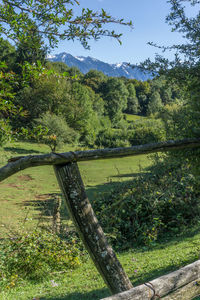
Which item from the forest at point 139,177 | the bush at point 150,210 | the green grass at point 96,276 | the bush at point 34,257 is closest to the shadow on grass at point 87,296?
the green grass at point 96,276

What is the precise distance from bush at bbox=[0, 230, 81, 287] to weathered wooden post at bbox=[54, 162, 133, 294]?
3.47m

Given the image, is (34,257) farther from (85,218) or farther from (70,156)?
(70,156)

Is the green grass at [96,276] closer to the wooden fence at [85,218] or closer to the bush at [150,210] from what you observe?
the bush at [150,210]

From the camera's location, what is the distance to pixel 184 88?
445 centimetres

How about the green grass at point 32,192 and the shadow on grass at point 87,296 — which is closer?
the shadow on grass at point 87,296

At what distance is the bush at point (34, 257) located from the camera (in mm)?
5207

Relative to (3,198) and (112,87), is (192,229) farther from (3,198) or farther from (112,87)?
(112,87)

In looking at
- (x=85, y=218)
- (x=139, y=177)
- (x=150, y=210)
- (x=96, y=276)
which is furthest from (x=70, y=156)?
(x=139, y=177)

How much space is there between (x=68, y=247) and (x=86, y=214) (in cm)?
452

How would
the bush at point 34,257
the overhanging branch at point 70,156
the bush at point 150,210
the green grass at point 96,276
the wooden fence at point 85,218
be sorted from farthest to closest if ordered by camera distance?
the bush at point 150,210 → the bush at point 34,257 → the green grass at point 96,276 → the wooden fence at point 85,218 → the overhanging branch at point 70,156

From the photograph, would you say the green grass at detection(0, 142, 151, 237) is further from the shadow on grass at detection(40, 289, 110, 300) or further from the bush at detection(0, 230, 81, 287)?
the shadow on grass at detection(40, 289, 110, 300)

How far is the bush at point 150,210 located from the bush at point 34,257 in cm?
161

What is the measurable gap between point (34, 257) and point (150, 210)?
3654mm

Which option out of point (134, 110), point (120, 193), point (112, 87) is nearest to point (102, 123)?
point (112, 87)
